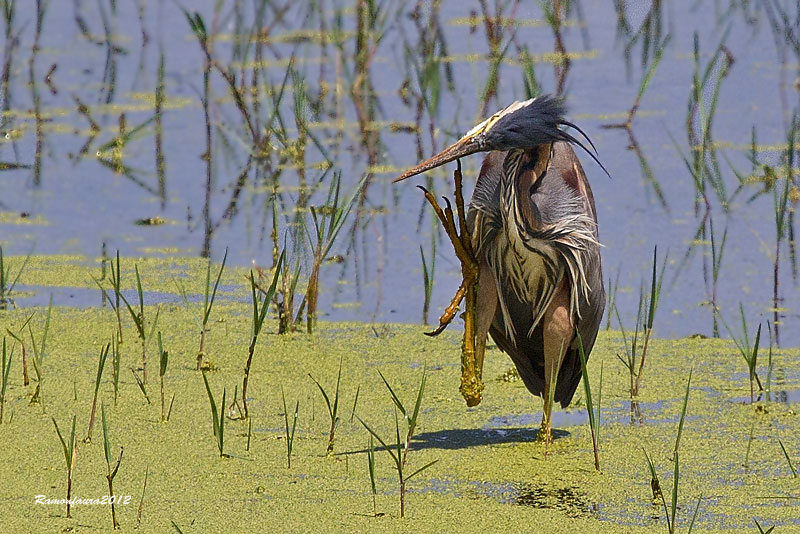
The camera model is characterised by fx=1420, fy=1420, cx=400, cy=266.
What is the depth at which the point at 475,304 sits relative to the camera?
4.43 metres

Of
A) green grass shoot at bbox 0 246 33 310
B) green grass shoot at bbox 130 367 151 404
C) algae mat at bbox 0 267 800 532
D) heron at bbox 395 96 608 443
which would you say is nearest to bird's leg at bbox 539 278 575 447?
heron at bbox 395 96 608 443

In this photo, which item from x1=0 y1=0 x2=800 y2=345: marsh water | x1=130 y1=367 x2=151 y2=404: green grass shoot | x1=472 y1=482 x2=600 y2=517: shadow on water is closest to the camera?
x1=472 y1=482 x2=600 y2=517: shadow on water

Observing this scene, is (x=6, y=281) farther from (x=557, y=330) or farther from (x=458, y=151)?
(x=557, y=330)

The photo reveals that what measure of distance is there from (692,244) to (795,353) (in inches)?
51.5

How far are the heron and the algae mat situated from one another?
29 centimetres

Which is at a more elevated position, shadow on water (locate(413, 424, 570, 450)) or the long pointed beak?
the long pointed beak

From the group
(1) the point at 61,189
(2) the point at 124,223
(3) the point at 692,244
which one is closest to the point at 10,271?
(2) the point at 124,223

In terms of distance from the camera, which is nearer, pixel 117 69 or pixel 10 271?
pixel 10 271

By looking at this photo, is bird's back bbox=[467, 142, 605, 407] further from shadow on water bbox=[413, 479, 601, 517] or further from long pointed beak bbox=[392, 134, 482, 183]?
shadow on water bbox=[413, 479, 601, 517]

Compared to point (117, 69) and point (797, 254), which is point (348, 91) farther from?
point (797, 254)

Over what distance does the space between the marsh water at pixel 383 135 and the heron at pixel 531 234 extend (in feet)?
2.62

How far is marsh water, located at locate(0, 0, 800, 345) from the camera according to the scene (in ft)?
21.0

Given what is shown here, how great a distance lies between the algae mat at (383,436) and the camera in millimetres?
3648

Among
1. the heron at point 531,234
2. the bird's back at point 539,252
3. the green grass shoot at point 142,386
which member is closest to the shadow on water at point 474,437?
the heron at point 531,234
